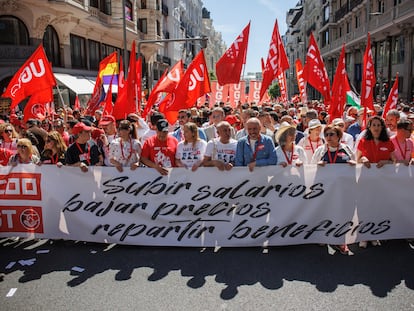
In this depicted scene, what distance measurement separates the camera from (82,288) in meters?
3.98

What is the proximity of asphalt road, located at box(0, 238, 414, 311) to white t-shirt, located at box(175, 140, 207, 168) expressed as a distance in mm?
1080

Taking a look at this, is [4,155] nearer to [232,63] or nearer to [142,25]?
[232,63]

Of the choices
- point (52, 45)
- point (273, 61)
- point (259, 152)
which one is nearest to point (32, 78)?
point (273, 61)

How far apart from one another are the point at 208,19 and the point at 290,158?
109 meters

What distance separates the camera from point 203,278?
13.6 ft

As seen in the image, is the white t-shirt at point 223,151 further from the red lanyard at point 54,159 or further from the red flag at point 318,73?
the red flag at point 318,73

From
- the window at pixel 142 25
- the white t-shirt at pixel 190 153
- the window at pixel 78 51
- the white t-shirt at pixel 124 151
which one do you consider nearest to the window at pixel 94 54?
the window at pixel 78 51

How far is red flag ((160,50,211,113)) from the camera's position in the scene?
23.5 ft

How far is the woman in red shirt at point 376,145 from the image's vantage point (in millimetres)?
5012

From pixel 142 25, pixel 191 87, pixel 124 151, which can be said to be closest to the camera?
pixel 124 151

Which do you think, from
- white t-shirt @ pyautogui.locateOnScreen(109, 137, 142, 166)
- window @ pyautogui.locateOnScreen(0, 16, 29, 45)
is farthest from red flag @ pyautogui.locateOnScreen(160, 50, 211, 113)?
window @ pyautogui.locateOnScreen(0, 16, 29, 45)

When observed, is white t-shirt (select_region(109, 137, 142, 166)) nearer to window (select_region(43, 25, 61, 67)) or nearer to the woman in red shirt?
the woman in red shirt

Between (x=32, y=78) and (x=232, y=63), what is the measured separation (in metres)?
4.04

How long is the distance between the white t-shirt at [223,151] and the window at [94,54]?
21332 mm
